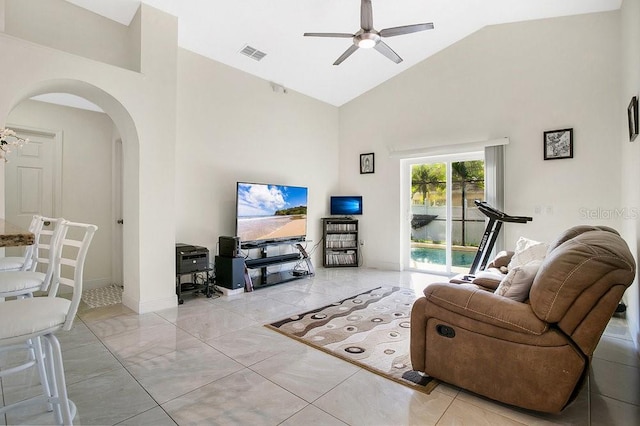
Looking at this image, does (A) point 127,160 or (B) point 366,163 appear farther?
(B) point 366,163

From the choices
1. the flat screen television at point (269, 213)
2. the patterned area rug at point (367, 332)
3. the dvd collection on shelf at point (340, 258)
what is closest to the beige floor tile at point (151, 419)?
the patterned area rug at point (367, 332)

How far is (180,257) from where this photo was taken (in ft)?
12.3

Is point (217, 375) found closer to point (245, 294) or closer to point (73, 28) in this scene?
point (245, 294)

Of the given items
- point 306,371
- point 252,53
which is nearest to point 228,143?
point 252,53

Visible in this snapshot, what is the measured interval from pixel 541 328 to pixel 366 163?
15.5 ft

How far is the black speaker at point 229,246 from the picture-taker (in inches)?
164

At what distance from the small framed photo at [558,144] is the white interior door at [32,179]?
6.65 m

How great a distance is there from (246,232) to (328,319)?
190 cm

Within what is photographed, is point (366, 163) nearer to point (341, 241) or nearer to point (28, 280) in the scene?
point (341, 241)

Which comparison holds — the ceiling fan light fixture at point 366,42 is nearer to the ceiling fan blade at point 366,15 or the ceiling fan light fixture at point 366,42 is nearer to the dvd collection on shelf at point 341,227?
the ceiling fan blade at point 366,15

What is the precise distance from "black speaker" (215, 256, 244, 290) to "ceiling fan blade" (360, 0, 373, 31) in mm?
3109

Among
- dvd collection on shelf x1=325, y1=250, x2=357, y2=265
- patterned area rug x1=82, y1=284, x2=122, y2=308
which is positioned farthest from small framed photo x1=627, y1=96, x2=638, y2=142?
patterned area rug x1=82, y1=284, x2=122, y2=308

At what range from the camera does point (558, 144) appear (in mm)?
4234

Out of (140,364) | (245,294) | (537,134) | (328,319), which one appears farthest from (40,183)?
(537,134)
